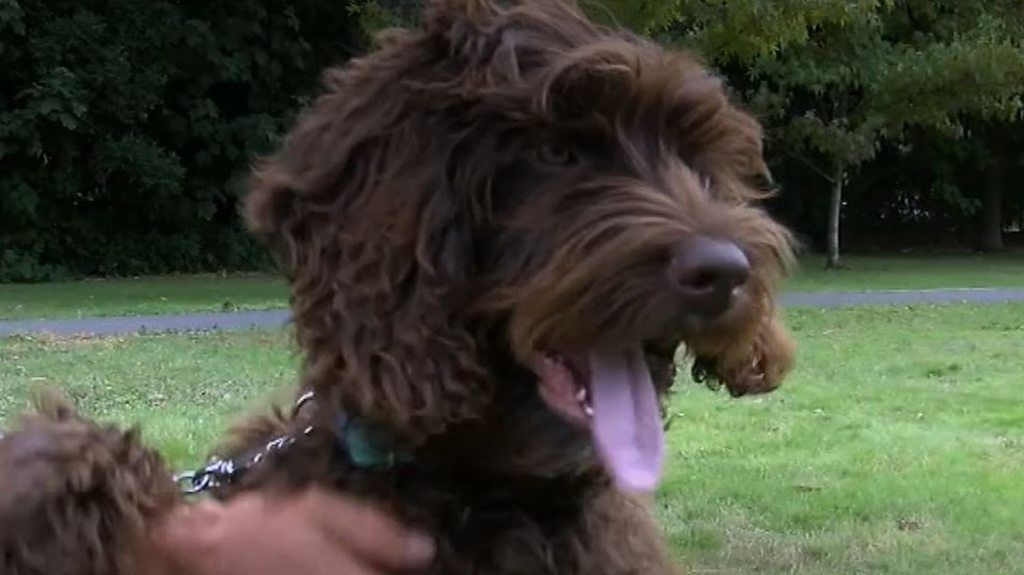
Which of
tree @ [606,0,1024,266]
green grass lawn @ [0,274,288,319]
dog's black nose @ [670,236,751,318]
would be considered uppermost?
dog's black nose @ [670,236,751,318]

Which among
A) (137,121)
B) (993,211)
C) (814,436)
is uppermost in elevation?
(137,121)

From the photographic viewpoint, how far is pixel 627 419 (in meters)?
2.49

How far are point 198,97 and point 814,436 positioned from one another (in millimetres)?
20629

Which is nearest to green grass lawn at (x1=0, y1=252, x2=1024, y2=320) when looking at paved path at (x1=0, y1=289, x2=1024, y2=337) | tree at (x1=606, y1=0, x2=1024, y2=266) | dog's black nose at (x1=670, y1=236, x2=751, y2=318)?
paved path at (x1=0, y1=289, x2=1024, y2=337)

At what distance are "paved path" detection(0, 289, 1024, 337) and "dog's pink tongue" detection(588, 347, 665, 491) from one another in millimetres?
10633

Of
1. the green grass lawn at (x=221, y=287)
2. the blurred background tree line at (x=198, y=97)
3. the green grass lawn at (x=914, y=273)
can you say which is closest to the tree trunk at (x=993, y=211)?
Answer: the green grass lawn at (x=914, y=273)

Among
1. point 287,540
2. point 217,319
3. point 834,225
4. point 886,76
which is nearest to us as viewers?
point 287,540

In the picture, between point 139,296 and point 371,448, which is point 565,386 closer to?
point 371,448

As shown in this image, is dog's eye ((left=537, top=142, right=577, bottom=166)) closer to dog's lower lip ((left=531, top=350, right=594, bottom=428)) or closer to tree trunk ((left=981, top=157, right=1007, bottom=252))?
dog's lower lip ((left=531, top=350, right=594, bottom=428))

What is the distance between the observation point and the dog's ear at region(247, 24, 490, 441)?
2475 mm

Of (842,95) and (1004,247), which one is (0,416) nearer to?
(842,95)

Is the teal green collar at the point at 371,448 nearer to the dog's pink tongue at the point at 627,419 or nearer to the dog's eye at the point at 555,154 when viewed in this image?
the dog's pink tongue at the point at 627,419

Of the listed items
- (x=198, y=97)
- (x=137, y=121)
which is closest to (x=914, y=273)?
(x=198, y=97)

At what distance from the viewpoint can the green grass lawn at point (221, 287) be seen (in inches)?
739
